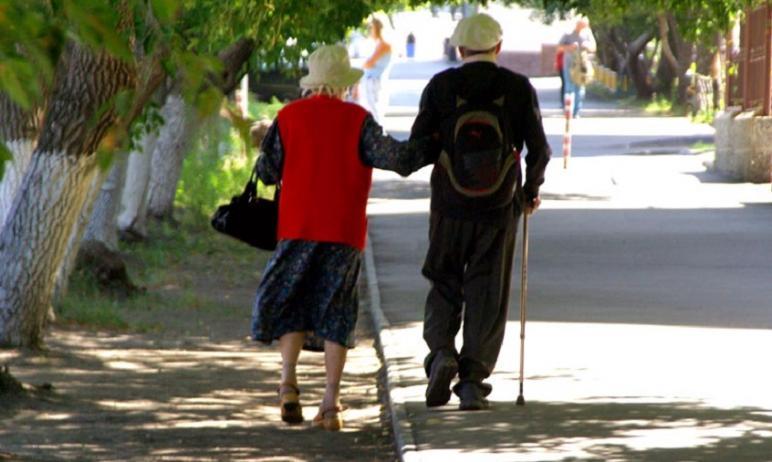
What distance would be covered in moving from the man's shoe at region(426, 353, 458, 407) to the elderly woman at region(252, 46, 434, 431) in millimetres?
513

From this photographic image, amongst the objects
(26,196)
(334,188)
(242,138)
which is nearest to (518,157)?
(334,188)

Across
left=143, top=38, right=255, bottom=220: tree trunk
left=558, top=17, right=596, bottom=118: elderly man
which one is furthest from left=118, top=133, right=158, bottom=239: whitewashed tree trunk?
left=558, top=17, right=596, bottom=118: elderly man

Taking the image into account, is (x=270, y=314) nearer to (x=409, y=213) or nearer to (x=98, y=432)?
(x=98, y=432)

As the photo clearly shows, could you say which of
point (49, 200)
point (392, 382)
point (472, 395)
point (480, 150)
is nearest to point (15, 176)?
point (49, 200)

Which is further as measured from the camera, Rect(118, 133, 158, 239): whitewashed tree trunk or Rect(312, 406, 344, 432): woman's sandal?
Rect(118, 133, 158, 239): whitewashed tree trunk

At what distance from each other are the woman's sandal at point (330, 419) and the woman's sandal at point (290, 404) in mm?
103

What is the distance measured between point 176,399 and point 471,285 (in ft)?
8.88

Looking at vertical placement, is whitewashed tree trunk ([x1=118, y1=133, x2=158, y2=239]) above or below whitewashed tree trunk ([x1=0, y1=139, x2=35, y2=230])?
below

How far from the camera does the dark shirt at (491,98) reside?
290 inches

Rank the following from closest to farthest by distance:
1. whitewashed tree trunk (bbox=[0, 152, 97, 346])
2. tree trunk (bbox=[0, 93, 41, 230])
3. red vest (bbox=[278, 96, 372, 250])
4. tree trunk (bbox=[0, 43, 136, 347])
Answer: red vest (bbox=[278, 96, 372, 250]) → tree trunk (bbox=[0, 43, 136, 347]) → whitewashed tree trunk (bbox=[0, 152, 97, 346]) → tree trunk (bbox=[0, 93, 41, 230])

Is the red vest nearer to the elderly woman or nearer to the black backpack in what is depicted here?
the elderly woman

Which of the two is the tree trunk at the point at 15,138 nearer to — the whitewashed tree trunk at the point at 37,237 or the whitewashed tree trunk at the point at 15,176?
the whitewashed tree trunk at the point at 15,176

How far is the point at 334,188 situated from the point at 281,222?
34 centimetres

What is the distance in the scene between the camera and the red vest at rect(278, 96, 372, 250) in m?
7.60
